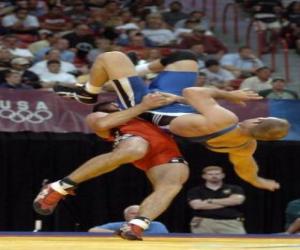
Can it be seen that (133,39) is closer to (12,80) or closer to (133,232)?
(12,80)

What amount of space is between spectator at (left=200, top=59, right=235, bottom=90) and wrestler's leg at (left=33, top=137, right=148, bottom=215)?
4583 mm

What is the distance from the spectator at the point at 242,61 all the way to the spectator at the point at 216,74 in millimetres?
341

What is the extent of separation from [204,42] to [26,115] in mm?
3613

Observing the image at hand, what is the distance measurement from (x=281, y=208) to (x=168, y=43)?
298 cm

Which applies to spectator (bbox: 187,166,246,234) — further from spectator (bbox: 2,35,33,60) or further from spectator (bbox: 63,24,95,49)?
spectator (bbox: 63,24,95,49)

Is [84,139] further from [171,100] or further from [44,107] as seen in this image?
[171,100]

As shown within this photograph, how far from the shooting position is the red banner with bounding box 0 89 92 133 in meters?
11.0

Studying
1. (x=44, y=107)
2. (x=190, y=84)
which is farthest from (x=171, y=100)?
(x=44, y=107)

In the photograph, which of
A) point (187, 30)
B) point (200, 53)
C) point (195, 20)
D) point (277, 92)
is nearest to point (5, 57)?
point (200, 53)

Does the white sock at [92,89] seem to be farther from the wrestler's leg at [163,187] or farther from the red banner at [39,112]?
the red banner at [39,112]

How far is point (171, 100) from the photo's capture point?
316 inches

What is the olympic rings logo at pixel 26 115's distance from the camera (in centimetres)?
1105

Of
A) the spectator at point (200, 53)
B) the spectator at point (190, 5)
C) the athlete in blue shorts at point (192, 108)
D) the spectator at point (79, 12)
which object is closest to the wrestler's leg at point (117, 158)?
the athlete in blue shorts at point (192, 108)

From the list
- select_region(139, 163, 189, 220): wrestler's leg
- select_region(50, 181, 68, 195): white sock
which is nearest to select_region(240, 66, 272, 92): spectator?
select_region(139, 163, 189, 220): wrestler's leg
